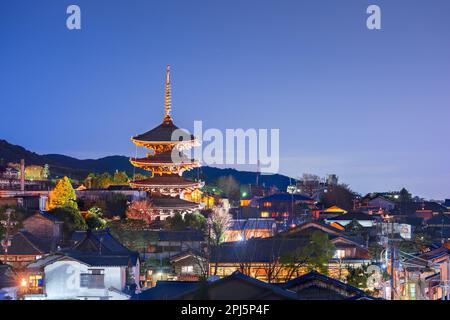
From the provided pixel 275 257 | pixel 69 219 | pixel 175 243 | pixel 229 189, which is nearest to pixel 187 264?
pixel 275 257

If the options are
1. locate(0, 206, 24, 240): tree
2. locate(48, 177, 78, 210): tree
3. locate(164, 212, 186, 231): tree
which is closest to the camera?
locate(0, 206, 24, 240): tree

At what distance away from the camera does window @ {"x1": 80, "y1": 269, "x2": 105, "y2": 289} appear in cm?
1096

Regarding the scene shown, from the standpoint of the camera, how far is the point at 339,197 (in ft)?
117

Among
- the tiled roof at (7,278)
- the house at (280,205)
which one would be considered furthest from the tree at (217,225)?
the house at (280,205)

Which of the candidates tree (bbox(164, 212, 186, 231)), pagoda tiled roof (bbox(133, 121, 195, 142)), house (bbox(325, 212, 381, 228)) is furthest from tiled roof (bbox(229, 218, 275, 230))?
pagoda tiled roof (bbox(133, 121, 195, 142))

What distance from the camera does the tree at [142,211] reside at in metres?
21.3

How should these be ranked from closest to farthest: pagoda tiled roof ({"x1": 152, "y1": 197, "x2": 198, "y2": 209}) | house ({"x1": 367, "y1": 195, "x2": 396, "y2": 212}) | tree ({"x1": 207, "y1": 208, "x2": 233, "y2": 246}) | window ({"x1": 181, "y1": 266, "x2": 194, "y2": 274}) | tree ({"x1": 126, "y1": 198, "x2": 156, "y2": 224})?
window ({"x1": 181, "y1": 266, "x2": 194, "y2": 274}) → tree ({"x1": 207, "y1": 208, "x2": 233, "y2": 246}) → tree ({"x1": 126, "y1": 198, "x2": 156, "y2": 224}) → pagoda tiled roof ({"x1": 152, "y1": 197, "x2": 198, "y2": 209}) → house ({"x1": 367, "y1": 195, "x2": 396, "y2": 212})

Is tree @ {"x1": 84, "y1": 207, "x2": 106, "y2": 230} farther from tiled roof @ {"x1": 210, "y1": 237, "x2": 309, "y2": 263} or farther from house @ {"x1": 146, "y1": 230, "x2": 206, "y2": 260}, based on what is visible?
tiled roof @ {"x1": 210, "y1": 237, "x2": 309, "y2": 263}

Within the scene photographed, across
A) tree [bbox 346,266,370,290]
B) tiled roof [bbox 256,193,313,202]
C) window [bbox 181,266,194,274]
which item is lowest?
window [bbox 181,266,194,274]

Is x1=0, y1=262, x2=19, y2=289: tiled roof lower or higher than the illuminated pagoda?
lower

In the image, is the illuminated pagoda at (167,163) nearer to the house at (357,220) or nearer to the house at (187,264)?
the house at (357,220)

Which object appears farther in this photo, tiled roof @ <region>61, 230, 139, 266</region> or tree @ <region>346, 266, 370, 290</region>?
tree @ <region>346, 266, 370, 290</region>

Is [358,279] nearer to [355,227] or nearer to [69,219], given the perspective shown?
[69,219]

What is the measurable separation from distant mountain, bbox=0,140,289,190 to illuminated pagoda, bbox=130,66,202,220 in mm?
22483
